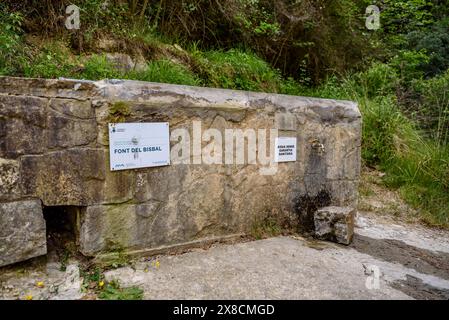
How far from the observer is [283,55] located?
5.11 meters

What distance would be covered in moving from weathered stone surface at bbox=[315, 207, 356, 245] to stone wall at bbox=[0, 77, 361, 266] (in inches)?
6.4

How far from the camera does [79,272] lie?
1905 mm

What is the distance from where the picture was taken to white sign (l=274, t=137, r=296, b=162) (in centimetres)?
264

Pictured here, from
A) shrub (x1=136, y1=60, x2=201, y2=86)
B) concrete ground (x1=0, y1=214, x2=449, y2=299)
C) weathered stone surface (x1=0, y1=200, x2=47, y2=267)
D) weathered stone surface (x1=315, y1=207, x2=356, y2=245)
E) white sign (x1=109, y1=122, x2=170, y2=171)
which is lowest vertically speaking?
concrete ground (x1=0, y1=214, x2=449, y2=299)

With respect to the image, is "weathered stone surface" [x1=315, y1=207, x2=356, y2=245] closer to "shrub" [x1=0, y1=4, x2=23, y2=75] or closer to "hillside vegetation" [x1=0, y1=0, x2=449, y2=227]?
"hillside vegetation" [x1=0, y1=0, x2=449, y2=227]

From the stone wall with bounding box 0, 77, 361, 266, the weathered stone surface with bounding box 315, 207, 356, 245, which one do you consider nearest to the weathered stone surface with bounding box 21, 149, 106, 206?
the stone wall with bounding box 0, 77, 361, 266

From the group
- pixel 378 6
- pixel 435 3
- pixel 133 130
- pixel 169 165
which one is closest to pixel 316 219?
pixel 169 165

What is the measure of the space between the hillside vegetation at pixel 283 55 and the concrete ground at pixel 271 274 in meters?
1.32

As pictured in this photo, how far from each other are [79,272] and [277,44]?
13.3ft

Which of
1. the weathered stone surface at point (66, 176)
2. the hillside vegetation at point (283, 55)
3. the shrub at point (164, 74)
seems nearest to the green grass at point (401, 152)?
the hillside vegetation at point (283, 55)

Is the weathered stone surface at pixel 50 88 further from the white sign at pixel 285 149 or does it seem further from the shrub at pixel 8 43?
the white sign at pixel 285 149

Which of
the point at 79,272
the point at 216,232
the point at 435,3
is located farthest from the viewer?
the point at 435,3

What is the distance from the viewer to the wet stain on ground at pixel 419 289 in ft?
6.37
